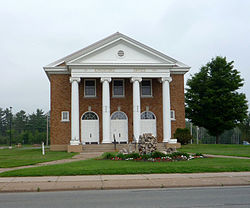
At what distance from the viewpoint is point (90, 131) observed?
33.3 metres

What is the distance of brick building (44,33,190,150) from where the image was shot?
102 ft

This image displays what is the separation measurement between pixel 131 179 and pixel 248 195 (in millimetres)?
4390

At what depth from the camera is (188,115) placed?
41.4 meters

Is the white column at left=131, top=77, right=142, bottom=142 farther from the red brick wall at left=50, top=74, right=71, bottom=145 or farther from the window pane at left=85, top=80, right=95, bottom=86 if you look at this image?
the red brick wall at left=50, top=74, right=71, bottom=145

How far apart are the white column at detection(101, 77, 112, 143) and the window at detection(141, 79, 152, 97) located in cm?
481

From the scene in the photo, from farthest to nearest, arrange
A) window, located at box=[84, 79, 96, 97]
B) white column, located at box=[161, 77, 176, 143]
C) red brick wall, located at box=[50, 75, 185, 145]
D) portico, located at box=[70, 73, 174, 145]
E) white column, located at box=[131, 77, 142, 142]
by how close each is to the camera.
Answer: window, located at box=[84, 79, 96, 97], red brick wall, located at box=[50, 75, 185, 145], white column, located at box=[161, 77, 176, 143], white column, located at box=[131, 77, 142, 142], portico, located at box=[70, 73, 174, 145]

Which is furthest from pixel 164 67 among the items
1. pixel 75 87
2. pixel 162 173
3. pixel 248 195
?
pixel 248 195

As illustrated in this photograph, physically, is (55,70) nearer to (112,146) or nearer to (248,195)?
(112,146)

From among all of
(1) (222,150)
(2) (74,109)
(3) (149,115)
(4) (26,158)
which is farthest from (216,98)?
(4) (26,158)

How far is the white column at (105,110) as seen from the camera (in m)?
30.6

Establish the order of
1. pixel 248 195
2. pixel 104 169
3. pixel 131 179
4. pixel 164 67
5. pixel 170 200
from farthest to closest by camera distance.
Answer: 1. pixel 164 67
2. pixel 104 169
3. pixel 131 179
4. pixel 248 195
5. pixel 170 200

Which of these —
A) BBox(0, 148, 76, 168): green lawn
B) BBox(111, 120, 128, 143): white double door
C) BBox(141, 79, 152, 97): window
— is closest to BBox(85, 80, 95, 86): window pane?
BBox(111, 120, 128, 143): white double door

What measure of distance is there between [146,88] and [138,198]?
26423 millimetres

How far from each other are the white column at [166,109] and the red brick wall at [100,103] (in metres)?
2.35
